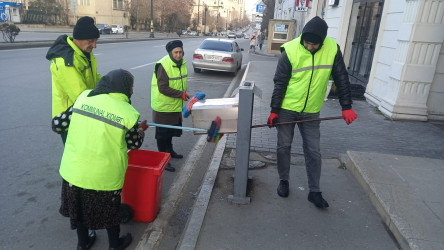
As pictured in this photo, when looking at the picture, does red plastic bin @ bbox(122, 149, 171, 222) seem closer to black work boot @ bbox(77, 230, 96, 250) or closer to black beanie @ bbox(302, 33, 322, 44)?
black work boot @ bbox(77, 230, 96, 250)

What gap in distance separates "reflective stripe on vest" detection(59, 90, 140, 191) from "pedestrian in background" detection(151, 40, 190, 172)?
5.04ft

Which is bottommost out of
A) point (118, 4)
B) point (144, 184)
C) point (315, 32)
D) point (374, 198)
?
point (374, 198)

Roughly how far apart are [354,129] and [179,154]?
3.30 meters

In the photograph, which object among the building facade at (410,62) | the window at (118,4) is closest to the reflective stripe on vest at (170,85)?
the building facade at (410,62)

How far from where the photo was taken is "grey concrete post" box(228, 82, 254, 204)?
2918 millimetres

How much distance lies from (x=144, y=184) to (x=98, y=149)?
2.37ft

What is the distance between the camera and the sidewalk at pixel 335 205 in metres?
2.74

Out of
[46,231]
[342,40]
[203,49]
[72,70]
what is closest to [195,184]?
[46,231]

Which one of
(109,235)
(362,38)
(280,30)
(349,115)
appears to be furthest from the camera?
(280,30)

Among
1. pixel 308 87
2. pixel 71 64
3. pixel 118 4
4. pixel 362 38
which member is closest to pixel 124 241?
pixel 71 64

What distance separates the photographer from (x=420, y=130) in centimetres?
588

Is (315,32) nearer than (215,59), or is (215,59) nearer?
(315,32)

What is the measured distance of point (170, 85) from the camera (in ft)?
13.0

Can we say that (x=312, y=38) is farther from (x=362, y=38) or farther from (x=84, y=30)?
(x=362, y=38)
